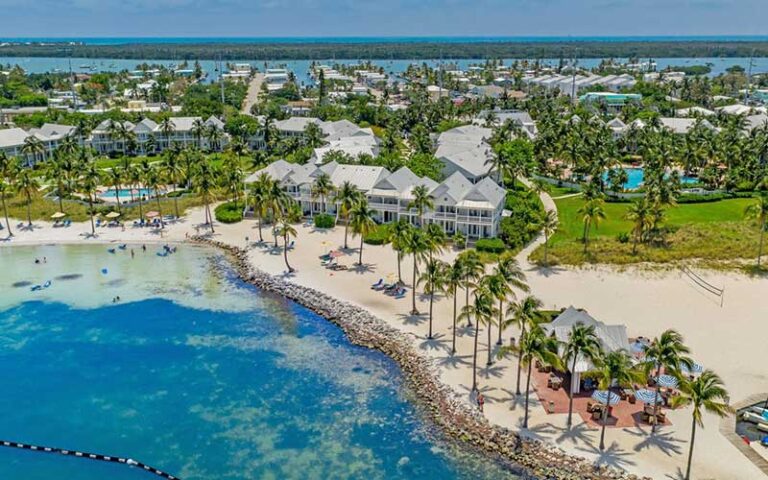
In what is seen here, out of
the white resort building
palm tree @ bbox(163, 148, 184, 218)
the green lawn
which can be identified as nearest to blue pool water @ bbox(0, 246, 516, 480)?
the white resort building

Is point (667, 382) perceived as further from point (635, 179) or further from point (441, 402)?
point (635, 179)

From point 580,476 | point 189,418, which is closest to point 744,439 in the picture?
point 580,476

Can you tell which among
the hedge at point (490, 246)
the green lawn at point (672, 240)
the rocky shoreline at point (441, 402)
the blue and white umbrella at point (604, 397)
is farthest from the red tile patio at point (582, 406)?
the hedge at point (490, 246)

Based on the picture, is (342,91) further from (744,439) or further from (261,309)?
(744,439)

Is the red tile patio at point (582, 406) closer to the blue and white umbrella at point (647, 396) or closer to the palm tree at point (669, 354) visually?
the blue and white umbrella at point (647, 396)

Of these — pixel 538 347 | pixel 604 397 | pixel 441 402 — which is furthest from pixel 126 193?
pixel 604 397

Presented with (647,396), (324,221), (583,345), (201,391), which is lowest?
(201,391)
